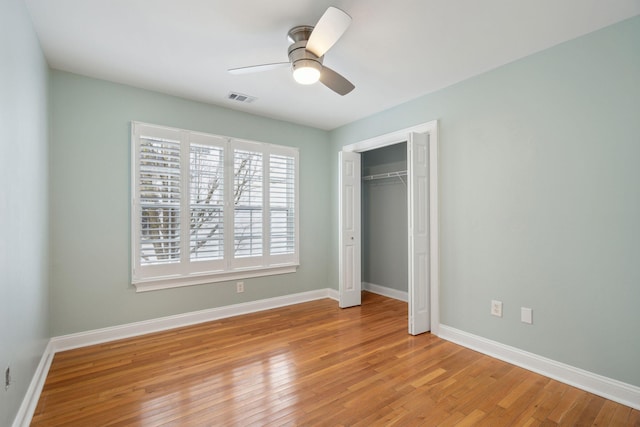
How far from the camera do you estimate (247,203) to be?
3969 millimetres

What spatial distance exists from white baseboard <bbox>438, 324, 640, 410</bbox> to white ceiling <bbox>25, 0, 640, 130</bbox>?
2.57m

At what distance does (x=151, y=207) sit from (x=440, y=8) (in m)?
3.22

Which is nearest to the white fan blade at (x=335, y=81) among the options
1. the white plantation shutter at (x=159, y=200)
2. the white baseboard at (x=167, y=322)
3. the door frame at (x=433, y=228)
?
the door frame at (x=433, y=228)

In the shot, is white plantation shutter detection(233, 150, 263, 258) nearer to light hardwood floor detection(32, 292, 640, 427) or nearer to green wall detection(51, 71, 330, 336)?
green wall detection(51, 71, 330, 336)

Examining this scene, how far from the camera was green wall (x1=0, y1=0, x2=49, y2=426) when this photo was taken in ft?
5.12

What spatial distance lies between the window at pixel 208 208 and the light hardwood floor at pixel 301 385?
81cm

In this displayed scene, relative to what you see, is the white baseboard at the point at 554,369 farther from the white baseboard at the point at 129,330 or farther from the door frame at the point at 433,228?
the white baseboard at the point at 129,330

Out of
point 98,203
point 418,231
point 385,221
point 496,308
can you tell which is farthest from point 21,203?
point 385,221

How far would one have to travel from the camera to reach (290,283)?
440 cm

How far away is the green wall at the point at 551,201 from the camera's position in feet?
6.94

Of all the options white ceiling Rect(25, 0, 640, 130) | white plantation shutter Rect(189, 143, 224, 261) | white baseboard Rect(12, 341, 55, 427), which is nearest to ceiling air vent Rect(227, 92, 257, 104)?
white ceiling Rect(25, 0, 640, 130)

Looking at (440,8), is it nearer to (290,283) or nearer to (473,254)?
(473,254)

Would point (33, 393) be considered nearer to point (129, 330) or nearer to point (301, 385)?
point (129, 330)

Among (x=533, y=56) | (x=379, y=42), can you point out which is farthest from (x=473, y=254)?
(x=379, y=42)
